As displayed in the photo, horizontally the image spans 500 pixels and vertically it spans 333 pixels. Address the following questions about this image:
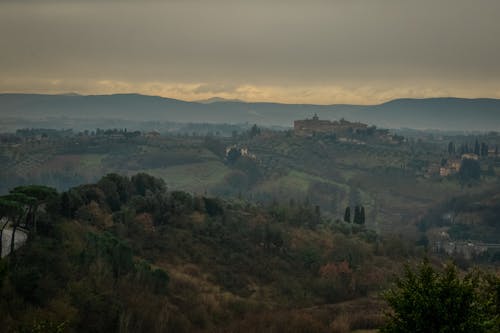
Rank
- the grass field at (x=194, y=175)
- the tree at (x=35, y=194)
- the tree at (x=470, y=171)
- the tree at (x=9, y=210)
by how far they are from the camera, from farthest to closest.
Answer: the tree at (x=470, y=171), the grass field at (x=194, y=175), the tree at (x=35, y=194), the tree at (x=9, y=210)

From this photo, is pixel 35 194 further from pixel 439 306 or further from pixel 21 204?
pixel 439 306

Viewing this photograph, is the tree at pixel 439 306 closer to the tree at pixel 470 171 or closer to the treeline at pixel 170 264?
the treeline at pixel 170 264

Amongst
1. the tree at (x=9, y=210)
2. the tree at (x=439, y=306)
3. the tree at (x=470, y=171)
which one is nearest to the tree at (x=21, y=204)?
the tree at (x=9, y=210)

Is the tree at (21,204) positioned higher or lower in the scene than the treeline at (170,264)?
higher

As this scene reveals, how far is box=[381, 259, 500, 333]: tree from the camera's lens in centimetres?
1563

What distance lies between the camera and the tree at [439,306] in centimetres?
1563

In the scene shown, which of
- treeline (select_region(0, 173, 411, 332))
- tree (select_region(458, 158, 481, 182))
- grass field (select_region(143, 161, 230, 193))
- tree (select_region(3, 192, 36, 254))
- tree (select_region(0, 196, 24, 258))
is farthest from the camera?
tree (select_region(458, 158, 481, 182))

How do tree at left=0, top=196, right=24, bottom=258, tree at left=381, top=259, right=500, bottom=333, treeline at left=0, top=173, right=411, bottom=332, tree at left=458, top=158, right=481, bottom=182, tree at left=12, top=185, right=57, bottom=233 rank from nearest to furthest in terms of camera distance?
tree at left=381, top=259, right=500, bottom=333
treeline at left=0, top=173, right=411, bottom=332
tree at left=0, top=196, right=24, bottom=258
tree at left=12, top=185, right=57, bottom=233
tree at left=458, top=158, right=481, bottom=182

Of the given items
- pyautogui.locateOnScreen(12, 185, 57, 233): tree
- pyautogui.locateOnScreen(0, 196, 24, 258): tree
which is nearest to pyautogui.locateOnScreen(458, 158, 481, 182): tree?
pyautogui.locateOnScreen(12, 185, 57, 233): tree

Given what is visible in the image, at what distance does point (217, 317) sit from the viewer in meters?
33.1

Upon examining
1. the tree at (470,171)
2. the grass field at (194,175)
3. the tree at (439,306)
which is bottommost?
the grass field at (194,175)

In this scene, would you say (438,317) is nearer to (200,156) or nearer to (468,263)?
(468,263)

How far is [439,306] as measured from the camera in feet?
51.4

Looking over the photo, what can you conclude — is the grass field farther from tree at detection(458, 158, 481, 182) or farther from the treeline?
tree at detection(458, 158, 481, 182)
